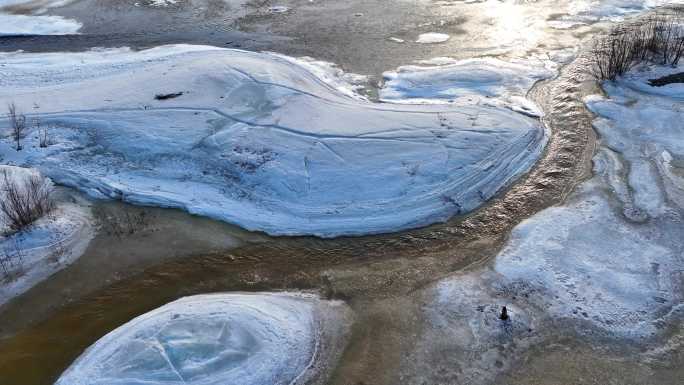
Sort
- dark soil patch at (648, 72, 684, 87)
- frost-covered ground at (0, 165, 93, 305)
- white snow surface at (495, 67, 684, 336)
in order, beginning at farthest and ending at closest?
dark soil patch at (648, 72, 684, 87)
frost-covered ground at (0, 165, 93, 305)
white snow surface at (495, 67, 684, 336)

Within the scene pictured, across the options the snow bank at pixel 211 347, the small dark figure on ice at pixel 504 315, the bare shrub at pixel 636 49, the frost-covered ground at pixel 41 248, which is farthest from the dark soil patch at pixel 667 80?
the frost-covered ground at pixel 41 248

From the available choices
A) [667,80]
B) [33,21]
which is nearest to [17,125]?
[33,21]

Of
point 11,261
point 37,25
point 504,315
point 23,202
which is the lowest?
point 504,315

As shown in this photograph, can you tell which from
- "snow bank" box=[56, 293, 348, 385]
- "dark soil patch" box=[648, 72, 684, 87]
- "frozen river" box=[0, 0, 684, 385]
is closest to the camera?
"snow bank" box=[56, 293, 348, 385]

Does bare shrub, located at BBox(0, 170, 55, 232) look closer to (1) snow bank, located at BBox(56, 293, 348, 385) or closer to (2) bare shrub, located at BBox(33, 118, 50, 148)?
(2) bare shrub, located at BBox(33, 118, 50, 148)

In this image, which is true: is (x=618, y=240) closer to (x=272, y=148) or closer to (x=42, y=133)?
(x=272, y=148)

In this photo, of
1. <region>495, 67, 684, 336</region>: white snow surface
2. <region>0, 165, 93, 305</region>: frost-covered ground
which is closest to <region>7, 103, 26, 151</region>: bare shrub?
<region>0, 165, 93, 305</region>: frost-covered ground
